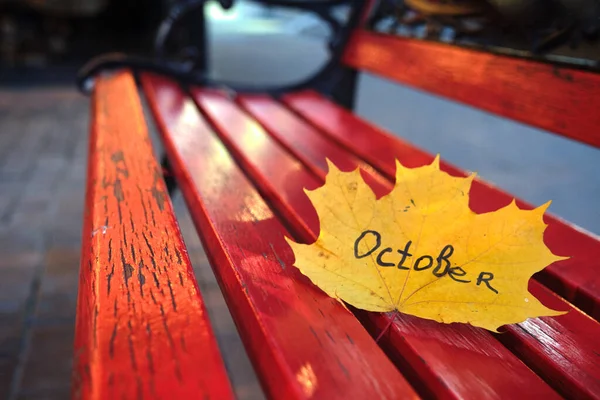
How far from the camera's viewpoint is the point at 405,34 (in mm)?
1675

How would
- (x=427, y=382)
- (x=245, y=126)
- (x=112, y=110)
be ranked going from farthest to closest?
(x=245, y=126), (x=112, y=110), (x=427, y=382)

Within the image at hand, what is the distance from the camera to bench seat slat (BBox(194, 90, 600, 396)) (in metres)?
0.53

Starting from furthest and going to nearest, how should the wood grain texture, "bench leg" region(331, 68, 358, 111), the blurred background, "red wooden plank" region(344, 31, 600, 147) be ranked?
"bench leg" region(331, 68, 358, 111) → the blurred background → "red wooden plank" region(344, 31, 600, 147) → the wood grain texture

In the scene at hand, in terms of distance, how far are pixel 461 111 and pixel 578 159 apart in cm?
116

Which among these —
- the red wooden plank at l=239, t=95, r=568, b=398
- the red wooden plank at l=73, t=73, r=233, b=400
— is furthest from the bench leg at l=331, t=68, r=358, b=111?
the red wooden plank at l=239, t=95, r=568, b=398

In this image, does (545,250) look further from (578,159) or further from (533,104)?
(578,159)

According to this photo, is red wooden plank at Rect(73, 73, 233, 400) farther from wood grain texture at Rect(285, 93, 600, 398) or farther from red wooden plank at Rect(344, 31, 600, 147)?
red wooden plank at Rect(344, 31, 600, 147)

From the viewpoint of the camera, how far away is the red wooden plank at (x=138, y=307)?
41cm

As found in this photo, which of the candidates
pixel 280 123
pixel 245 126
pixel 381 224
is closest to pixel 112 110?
pixel 245 126

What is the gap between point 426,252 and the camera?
0.62m

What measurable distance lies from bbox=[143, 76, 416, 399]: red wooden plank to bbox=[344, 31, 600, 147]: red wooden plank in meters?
0.64

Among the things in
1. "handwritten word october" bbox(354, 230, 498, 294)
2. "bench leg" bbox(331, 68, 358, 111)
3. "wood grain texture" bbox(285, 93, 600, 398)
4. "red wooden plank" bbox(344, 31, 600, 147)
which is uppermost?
"bench leg" bbox(331, 68, 358, 111)

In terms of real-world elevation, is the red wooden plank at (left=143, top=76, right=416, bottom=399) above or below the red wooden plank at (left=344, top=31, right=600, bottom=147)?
below

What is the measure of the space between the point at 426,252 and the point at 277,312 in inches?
8.1
